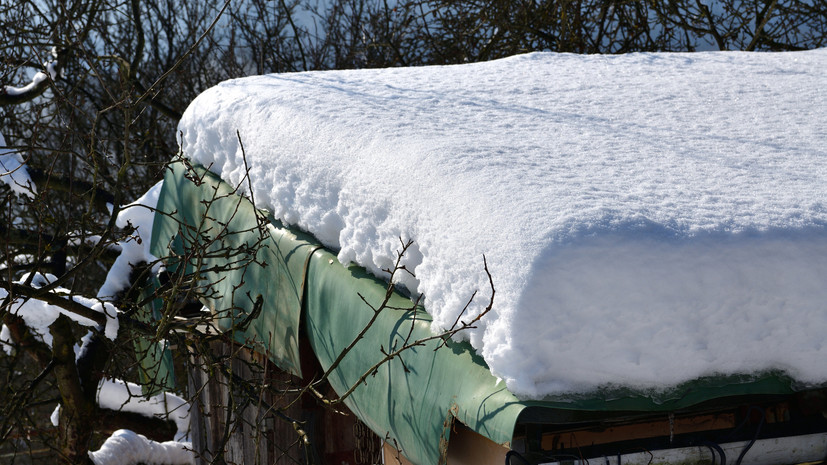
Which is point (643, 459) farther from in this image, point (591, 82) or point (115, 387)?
point (115, 387)

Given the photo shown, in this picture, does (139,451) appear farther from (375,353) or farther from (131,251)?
(375,353)

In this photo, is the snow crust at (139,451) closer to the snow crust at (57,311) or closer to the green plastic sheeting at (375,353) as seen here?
the snow crust at (57,311)

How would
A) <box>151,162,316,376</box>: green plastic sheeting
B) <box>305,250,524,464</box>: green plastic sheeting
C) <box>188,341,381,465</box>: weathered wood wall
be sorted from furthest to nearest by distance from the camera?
1. <box>188,341,381,465</box>: weathered wood wall
2. <box>151,162,316,376</box>: green plastic sheeting
3. <box>305,250,524,464</box>: green plastic sheeting

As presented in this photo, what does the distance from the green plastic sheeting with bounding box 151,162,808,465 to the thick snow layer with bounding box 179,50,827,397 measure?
0.15 ft

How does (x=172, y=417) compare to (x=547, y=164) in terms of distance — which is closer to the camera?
(x=547, y=164)

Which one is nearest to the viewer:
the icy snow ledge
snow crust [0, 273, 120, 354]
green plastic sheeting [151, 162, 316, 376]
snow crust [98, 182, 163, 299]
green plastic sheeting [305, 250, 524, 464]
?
the icy snow ledge

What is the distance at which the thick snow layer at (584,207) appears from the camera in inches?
62.7

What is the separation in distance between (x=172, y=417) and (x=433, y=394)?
477cm

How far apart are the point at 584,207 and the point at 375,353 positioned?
2.62 ft

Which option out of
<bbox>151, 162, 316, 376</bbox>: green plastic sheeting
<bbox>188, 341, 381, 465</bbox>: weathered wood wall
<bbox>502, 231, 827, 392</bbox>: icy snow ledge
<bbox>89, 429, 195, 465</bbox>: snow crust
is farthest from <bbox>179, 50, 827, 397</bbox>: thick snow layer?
<bbox>89, 429, 195, 465</bbox>: snow crust

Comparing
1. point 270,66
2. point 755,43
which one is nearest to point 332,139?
point 755,43

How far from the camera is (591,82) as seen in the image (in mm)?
3285

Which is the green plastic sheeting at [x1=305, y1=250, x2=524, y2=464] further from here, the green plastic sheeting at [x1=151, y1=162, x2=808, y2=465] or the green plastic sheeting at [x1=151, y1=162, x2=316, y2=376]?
the green plastic sheeting at [x1=151, y1=162, x2=316, y2=376]

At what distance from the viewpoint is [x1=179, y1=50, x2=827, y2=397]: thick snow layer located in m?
1.59
